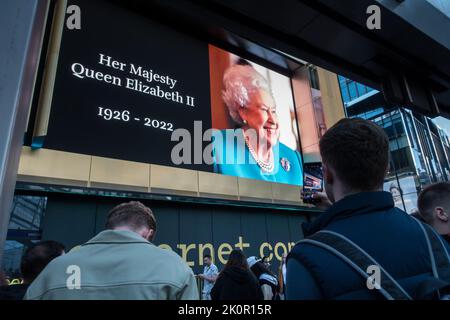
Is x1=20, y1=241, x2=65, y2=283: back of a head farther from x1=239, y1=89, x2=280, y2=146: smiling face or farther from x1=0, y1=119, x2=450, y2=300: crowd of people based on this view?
x1=239, y1=89, x2=280, y2=146: smiling face

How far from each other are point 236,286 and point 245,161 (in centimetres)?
764

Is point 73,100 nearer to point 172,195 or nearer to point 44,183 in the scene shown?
point 44,183

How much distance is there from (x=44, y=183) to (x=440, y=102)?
8336 mm

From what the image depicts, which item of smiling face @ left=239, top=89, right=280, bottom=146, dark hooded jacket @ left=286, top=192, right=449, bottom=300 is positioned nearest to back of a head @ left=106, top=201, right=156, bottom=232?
dark hooded jacket @ left=286, top=192, right=449, bottom=300

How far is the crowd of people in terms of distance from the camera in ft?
3.02

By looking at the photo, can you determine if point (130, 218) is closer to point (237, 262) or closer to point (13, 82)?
point (13, 82)

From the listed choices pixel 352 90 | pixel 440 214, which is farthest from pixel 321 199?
pixel 352 90

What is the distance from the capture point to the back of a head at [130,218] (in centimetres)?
191

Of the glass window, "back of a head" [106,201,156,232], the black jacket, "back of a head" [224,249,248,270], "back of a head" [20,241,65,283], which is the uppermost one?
the glass window

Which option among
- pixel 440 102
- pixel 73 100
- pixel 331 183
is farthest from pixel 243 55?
pixel 331 183

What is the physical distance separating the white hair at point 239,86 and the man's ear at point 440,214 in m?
9.67

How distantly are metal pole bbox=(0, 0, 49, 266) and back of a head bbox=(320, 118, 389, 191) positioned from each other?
1168mm

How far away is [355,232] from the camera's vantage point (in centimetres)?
101

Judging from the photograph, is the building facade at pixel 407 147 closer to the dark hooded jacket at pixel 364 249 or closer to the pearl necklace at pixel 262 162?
the pearl necklace at pixel 262 162
